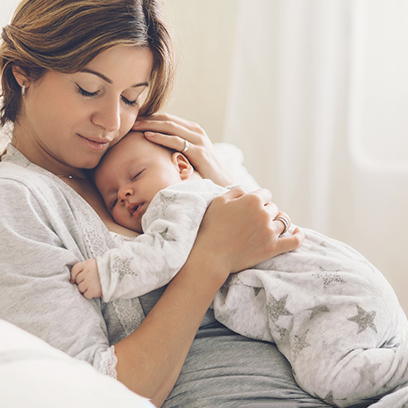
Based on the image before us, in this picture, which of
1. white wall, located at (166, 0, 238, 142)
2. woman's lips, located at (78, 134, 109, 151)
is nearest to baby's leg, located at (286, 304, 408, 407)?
woman's lips, located at (78, 134, 109, 151)

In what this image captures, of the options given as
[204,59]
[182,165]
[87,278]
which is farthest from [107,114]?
[204,59]

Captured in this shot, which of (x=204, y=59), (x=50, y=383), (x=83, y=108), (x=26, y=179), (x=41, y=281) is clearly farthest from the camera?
(x=204, y=59)

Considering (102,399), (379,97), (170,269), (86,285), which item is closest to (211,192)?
(170,269)

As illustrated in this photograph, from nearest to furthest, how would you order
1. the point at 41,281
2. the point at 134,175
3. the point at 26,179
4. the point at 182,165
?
the point at 41,281, the point at 26,179, the point at 134,175, the point at 182,165

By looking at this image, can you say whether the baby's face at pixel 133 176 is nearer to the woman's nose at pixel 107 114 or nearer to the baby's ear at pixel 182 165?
the baby's ear at pixel 182 165

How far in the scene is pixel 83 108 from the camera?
3.69 ft

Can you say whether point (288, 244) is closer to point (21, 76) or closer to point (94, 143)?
point (94, 143)

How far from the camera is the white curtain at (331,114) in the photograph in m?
2.20

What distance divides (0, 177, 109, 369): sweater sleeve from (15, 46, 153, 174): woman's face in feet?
0.71

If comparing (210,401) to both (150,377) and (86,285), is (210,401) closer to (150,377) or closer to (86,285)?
(150,377)

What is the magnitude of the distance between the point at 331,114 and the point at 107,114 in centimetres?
154

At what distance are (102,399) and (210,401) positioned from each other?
1.94 ft

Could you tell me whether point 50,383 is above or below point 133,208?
above

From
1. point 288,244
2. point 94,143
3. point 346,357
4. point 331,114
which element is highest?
point 331,114
